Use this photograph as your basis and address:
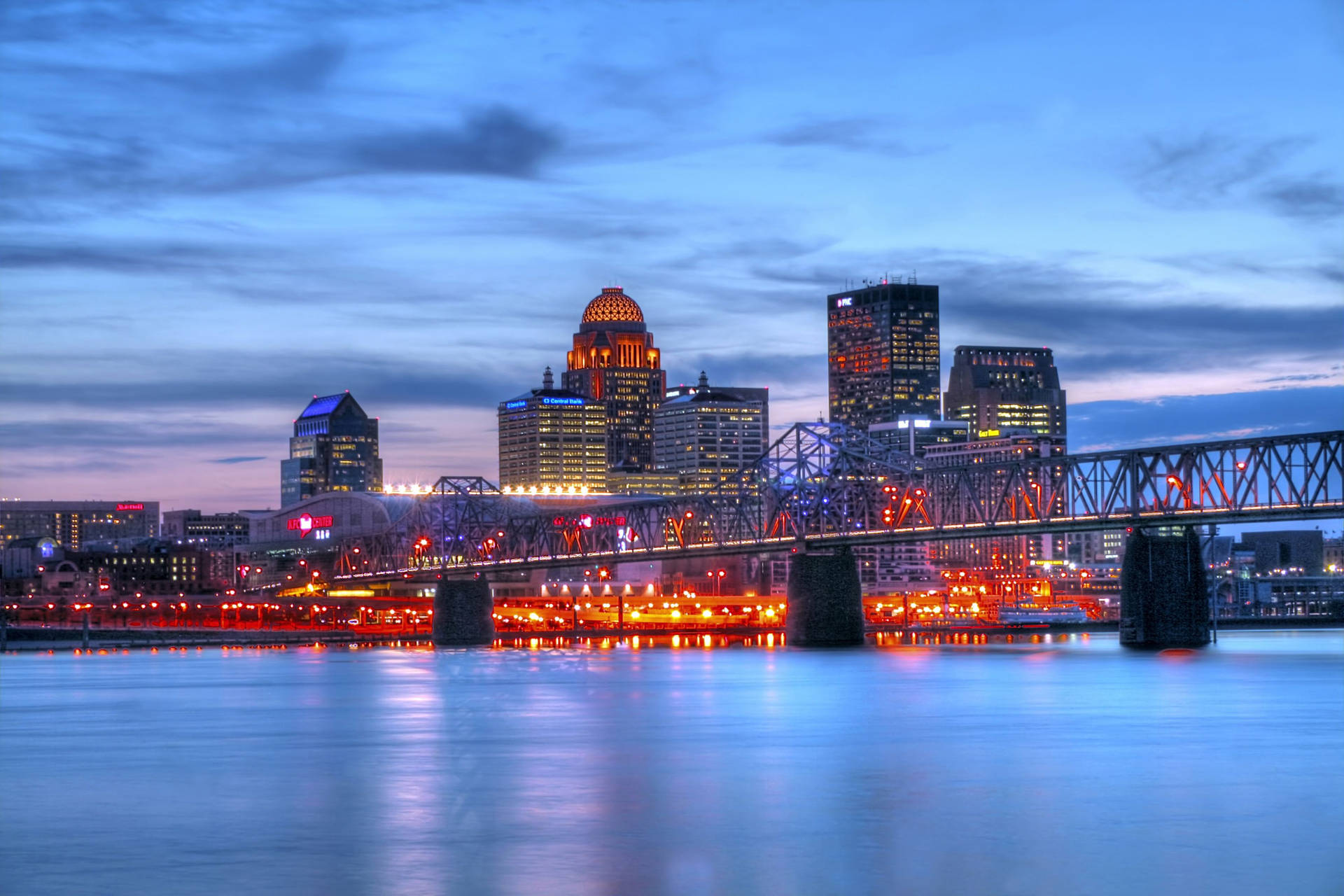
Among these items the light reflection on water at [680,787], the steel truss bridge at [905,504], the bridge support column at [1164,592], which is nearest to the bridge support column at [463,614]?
the steel truss bridge at [905,504]

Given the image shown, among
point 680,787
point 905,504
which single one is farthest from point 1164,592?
point 680,787

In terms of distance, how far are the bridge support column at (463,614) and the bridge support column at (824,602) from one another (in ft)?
130

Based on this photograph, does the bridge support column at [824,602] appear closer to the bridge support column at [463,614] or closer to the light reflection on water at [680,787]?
the bridge support column at [463,614]

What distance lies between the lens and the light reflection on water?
39188 millimetres

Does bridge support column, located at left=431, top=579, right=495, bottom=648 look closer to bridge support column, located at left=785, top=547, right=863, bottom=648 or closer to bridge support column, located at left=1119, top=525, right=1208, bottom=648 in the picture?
bridge support column, located at left=785, top=547, right=863, bottom=648

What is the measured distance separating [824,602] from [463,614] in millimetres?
Answer: 44341

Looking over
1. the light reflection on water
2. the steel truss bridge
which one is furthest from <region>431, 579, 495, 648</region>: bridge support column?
the light reflection on water

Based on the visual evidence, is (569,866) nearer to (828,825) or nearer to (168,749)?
(828,825)

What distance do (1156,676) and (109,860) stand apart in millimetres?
78458

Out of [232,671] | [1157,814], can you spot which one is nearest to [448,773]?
[1157,814]

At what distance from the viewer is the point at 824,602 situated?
156m

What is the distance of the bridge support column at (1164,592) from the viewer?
14212 cm

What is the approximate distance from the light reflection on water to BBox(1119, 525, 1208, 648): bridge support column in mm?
34535

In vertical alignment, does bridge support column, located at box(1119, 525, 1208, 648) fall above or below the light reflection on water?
above
